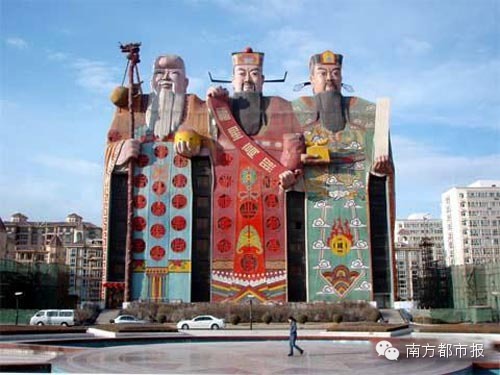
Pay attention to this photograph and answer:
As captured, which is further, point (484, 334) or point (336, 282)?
point (336, 282)

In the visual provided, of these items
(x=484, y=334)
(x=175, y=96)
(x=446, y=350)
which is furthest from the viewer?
(x=175, y=96)

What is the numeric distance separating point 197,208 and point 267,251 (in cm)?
650

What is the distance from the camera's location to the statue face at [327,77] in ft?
169

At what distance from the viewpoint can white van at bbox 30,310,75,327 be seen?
38188 millimetres

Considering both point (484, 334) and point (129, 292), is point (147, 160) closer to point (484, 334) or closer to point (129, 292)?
point (129, 292)

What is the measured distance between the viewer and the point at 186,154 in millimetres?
49656

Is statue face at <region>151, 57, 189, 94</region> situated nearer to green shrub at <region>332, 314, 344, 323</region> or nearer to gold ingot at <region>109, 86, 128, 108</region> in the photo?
gold ingot at <region>109, 86, 128, 108</region>

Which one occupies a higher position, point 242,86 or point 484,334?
point 242,86

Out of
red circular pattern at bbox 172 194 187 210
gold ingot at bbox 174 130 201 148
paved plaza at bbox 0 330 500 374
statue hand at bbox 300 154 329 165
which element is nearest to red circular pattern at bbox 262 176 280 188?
statue hand at bbox 300 154 329 165

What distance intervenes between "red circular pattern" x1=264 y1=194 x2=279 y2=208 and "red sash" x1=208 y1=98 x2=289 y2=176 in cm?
177

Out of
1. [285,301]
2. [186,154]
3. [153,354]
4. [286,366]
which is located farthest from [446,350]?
[186,154]

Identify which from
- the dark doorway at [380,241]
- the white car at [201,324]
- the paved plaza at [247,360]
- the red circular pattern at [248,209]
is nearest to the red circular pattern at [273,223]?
the red circular pattern at [248,209]

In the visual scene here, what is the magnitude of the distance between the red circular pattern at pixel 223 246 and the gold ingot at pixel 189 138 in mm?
7639

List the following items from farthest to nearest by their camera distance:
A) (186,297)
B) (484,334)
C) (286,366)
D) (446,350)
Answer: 1. (186,297)
2. (484,334)
3. (286,366)
4. (446,350)
